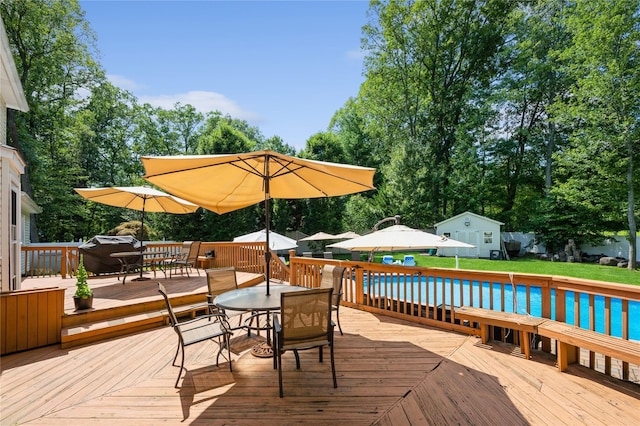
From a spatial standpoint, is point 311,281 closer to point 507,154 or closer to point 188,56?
point 188,56

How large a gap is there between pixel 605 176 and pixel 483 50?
1317 cm

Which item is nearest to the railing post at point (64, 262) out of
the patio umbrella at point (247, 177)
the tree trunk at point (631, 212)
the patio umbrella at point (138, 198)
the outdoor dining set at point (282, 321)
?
the patio umbrella at point (138, 198)

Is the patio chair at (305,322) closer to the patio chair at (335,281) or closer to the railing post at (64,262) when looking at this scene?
the patio chair at (335,281)

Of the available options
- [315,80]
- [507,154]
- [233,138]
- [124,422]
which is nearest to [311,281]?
[124,422]

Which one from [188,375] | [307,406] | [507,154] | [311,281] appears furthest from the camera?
[507,154]

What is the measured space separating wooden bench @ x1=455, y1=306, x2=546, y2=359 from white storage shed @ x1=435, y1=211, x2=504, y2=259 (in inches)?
572

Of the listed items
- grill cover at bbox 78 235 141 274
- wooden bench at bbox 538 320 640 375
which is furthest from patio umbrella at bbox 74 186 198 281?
wooden bench at bbox 538 320 640 375

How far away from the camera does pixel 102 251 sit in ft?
27.5

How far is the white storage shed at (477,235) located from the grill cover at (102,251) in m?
15.8

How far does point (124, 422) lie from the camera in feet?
8.34

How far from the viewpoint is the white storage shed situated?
712 inches

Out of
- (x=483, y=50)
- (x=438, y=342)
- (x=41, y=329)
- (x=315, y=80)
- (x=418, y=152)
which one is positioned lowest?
(x=438, y=342)

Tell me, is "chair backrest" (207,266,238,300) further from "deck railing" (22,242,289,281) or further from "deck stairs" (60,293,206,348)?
"deck railing" (22,242,289,281)

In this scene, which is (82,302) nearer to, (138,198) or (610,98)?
(138,198)
